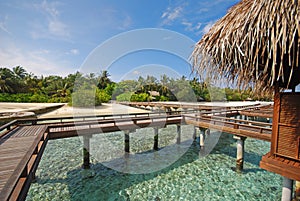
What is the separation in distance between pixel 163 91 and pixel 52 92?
29.8 m

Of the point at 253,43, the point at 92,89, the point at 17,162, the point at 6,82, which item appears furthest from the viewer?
the point at 6,82

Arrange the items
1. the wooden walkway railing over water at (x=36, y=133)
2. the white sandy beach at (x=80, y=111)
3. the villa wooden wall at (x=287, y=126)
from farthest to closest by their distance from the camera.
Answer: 1. the white sandy beach at (x=80, y=111)
2. the villa wooden wall at (x=287, y=126)
3. the wooden walkway railing over water at (x=36, y=133)

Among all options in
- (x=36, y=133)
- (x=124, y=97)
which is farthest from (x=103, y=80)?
(x=36, y=133)

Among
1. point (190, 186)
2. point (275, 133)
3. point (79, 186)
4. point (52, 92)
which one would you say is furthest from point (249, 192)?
point (52, 92)

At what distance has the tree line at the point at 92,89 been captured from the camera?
31125mm

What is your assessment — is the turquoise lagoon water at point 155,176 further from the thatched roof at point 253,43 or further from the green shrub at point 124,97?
the green shrub at point 124,97

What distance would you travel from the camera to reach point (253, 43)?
2.93 meters

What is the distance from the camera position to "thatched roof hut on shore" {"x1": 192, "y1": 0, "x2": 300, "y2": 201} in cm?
273

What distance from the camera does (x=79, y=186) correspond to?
6070 mm

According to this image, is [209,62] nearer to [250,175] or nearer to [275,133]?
[275,133]

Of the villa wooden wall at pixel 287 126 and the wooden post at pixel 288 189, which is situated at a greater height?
the villa wooden wall at pixel 287 126

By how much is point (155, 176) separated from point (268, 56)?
626 cm

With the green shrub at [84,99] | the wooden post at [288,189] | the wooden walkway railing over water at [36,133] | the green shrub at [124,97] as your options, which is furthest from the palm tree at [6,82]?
the wooden post at [288,189]

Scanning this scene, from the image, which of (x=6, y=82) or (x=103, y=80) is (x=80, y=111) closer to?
(x=6, y=82)
